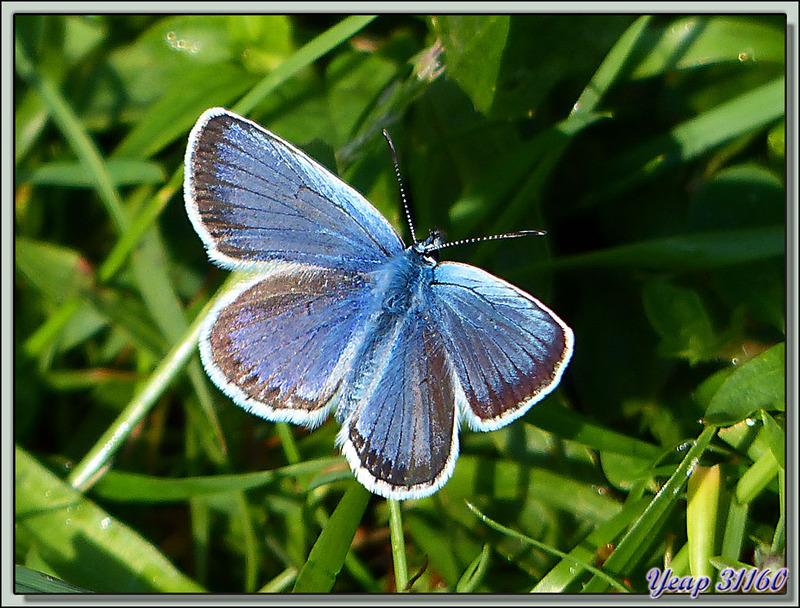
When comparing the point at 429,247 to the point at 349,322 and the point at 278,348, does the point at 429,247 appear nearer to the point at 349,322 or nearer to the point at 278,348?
the point at 349,322

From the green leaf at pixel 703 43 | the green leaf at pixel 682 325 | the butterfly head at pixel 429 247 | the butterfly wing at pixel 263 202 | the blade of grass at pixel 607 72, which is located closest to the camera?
the butterfly wing at pixel 263 202

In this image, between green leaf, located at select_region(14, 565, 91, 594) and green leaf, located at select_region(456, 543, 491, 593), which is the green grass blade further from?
green leaf, located at select_region(14, 565, 91, 594)

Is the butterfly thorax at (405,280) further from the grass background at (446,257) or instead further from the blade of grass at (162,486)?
the blade of grass at (162,486)

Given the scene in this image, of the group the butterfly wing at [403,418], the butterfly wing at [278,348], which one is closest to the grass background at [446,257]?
the butterfly wing at [403,418]

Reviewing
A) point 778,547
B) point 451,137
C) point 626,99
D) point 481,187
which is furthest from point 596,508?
point 626,99

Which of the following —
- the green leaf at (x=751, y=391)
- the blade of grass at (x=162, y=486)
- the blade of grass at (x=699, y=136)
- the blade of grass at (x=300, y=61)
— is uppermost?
the blade of grass at (x=300, y=61)

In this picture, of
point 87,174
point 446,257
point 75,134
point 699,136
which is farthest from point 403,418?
point 75,134
